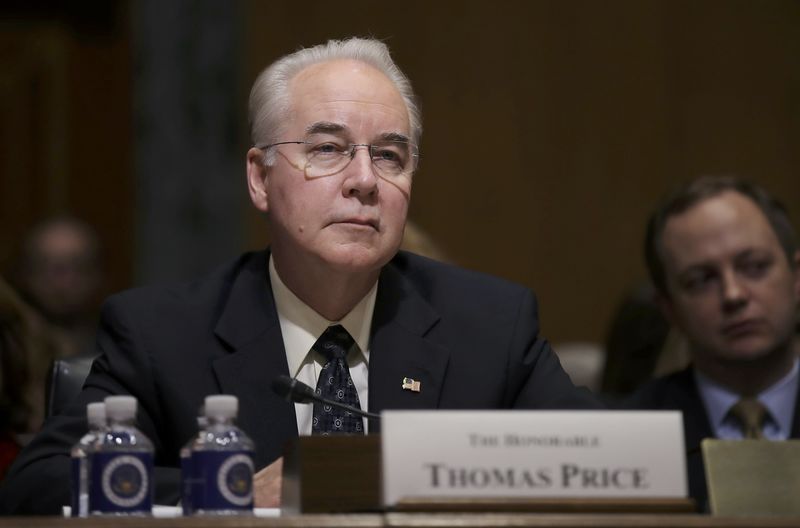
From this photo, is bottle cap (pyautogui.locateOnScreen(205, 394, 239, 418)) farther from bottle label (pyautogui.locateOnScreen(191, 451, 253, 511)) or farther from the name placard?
the name placard

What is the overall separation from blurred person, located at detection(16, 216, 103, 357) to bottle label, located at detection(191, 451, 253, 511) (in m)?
4.03

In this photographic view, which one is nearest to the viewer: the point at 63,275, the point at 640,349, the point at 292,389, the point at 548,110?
the point at 292,389

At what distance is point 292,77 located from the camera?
295 cm

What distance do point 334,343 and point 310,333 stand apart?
6 cm

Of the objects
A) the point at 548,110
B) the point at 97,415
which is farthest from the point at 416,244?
the point at 548,110

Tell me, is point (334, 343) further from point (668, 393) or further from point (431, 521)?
point (668, 393)

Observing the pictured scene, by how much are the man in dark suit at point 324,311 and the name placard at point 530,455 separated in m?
0.81

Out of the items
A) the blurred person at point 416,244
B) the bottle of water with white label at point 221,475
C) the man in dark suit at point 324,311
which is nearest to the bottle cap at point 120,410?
the bottle of water with white label at point 221,475

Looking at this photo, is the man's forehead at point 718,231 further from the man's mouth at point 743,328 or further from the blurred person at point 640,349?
the blurred person at point 640,349

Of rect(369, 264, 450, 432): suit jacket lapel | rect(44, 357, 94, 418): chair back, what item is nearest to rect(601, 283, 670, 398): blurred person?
rect(369, 264, 450, 432): suit jacket lapel

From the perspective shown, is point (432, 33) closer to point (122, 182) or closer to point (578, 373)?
point (122, 182)

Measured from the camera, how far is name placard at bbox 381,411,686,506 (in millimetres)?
1779

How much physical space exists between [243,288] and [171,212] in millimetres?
3384

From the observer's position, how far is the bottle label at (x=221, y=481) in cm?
191
